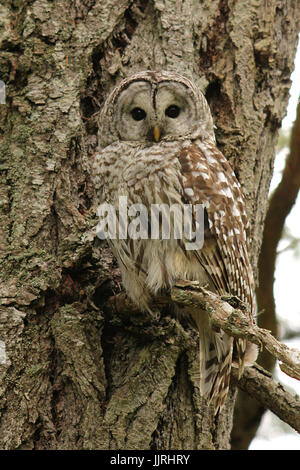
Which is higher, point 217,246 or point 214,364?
point 217,246

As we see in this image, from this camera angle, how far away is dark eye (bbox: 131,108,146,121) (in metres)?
2.91

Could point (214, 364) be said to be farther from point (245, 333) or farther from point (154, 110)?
point (154, 110)

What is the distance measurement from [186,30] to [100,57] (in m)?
0.45

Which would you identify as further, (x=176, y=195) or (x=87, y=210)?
(x=87, y=210)

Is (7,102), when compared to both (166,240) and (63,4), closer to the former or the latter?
(63,4)

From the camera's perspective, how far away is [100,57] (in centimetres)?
285

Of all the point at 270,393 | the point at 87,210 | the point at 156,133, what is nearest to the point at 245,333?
the point at 270,393

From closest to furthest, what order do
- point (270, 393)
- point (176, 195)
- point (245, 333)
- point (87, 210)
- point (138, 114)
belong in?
point (245, 333) → point (270, 393) → point (176, 195) → point (87, 210) → point (138, 114)

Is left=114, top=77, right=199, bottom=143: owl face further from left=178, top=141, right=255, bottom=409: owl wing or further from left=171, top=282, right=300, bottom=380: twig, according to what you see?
left=171, top=282, right=300, bottom=380: twig

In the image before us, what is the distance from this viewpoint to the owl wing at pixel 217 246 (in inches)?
104

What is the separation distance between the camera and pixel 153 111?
2.86 metres

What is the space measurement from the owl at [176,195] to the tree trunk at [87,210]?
0.33ft

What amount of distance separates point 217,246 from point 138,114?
768 mm

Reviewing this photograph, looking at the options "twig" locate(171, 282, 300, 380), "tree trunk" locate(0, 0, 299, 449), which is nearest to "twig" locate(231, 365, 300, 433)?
"tree trunk" locate(0, 0, 299, 449)
